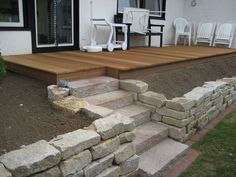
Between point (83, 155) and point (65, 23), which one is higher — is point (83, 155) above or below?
below

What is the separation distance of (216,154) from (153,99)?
0.93 meters

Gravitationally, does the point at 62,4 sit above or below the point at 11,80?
above

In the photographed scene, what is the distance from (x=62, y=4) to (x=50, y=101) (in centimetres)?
302

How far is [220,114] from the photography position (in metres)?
4.30

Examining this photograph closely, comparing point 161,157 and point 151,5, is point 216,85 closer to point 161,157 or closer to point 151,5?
point 161,157

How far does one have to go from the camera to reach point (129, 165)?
2270 millimetres

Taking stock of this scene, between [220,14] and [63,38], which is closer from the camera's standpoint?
[63,38]

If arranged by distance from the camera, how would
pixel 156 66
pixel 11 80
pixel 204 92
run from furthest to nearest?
pixel 156 66 < pixel 204 92 < pixel 11 80

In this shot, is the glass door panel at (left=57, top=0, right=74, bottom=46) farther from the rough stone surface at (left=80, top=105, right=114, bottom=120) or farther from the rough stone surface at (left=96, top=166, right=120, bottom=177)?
the rough stone surface at (left=96, top=166, right=120, bottom=177)

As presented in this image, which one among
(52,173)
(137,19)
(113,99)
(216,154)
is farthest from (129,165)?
(137,19)

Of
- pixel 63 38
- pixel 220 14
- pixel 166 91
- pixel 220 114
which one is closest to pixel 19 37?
pixel 63 38

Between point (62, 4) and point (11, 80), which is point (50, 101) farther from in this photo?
point (62, 4)

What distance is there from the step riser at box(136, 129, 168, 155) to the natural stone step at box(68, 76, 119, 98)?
815 mm

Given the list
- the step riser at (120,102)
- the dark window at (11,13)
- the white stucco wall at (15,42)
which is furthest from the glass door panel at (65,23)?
the step riser at (120,102)
